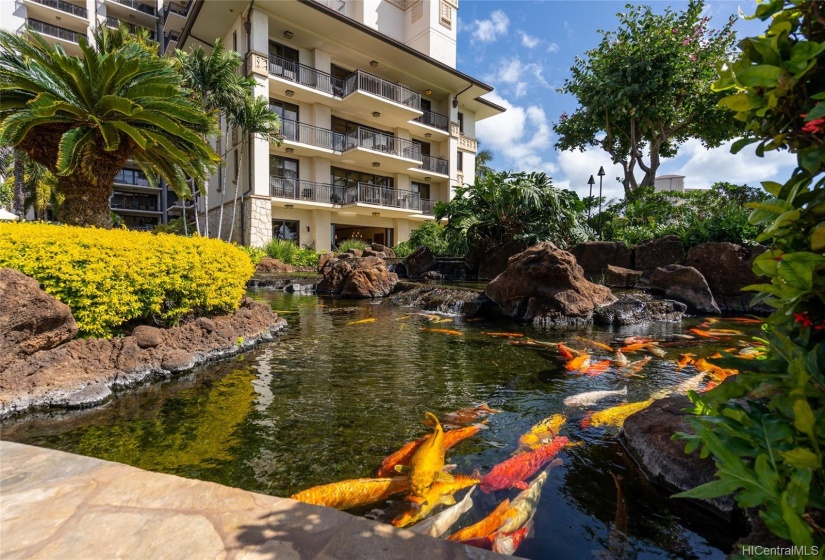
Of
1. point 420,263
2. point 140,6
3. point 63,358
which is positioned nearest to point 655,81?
point 420,263

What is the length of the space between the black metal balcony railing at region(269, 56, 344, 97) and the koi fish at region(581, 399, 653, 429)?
25432 millimetres

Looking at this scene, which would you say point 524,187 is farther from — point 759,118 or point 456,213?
point 759,118

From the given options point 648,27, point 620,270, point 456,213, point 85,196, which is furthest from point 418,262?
point 648,27

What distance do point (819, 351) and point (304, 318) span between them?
33.0 feet

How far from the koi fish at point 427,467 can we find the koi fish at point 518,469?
29 cm

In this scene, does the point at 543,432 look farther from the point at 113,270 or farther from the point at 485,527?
the point at 113,270

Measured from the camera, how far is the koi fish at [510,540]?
7.53ft

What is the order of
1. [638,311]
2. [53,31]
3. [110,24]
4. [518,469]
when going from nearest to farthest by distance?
1. [518,469]
2. [638,311]
3. [53,31]
4. [110,24]

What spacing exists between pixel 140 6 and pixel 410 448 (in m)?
51.0

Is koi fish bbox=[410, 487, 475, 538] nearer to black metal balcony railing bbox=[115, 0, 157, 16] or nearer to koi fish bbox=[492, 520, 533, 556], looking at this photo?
koi fish bbox=[492, 520, 533, 556]

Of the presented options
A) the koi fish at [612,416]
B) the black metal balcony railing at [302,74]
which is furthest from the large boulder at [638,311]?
the black metal balcony railing at [302,74]

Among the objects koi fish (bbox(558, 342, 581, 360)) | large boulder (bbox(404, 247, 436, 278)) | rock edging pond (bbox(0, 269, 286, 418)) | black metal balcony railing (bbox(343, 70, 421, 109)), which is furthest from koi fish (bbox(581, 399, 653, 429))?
black metal balcony railing (bbox(343, 70, 421, 109))

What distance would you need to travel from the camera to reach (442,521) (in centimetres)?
249

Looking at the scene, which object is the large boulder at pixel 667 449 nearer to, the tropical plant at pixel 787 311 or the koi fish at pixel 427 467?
the tropical plant at pixel 787 311
